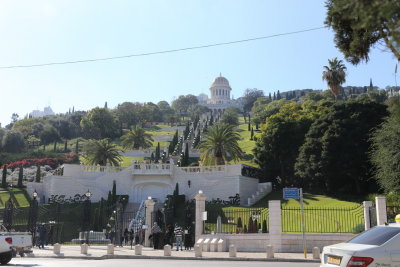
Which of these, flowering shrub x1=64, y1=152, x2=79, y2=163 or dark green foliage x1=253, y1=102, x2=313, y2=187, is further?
flowering shrub x1=64, y1=152, x2=79, y2=163

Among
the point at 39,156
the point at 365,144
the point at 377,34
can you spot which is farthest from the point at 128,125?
the point at 377,34

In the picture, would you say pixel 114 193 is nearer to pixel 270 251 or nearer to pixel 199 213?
pixel 199 213

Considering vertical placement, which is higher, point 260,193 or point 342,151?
point 342,151

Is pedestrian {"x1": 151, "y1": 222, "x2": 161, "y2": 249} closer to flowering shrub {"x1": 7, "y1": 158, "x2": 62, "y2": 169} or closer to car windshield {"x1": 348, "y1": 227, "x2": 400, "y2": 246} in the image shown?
car windshield {"x1": 348, "y1": 227, "x2": 400, "y2": 246}

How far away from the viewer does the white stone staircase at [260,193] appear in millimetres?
46094

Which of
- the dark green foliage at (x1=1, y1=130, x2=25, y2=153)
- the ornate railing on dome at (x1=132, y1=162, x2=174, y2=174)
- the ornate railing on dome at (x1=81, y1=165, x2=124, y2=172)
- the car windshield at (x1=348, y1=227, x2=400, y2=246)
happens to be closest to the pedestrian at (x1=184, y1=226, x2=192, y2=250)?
the car windshield at (x1=348, y1=227, x2=400, y2=246)

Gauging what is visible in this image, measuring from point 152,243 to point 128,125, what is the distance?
339 feet

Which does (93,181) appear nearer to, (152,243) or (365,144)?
(152,243)

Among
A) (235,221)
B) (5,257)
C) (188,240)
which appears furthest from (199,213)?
(5,257)

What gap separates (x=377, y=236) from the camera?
829 centimetres

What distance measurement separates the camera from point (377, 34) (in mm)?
12023

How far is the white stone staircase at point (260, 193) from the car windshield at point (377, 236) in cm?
3751

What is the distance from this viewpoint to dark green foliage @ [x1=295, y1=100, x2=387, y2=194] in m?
42.9

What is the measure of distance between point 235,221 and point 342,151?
15204 millimetres
